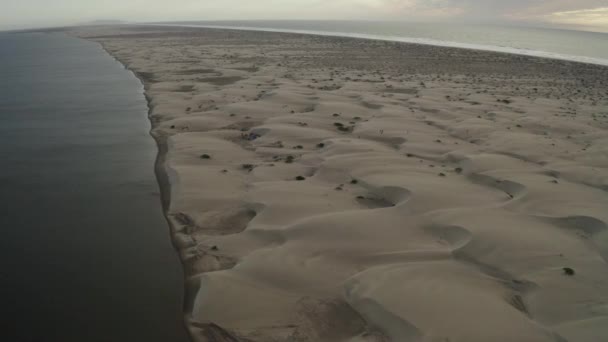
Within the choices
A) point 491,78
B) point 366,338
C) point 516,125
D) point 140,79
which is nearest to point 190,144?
point 366,338

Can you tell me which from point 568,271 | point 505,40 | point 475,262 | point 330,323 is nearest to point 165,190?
point 330,323

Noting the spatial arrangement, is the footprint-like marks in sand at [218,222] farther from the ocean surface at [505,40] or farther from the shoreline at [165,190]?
the ocean surface at [505,40]

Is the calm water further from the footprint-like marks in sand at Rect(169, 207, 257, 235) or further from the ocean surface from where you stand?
the ocean surface

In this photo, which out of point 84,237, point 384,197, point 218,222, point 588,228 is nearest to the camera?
point 84,237

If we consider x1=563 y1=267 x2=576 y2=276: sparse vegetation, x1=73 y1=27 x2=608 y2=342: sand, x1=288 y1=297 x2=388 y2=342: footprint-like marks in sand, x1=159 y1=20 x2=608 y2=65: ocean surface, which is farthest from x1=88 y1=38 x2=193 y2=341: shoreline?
x1=159 y1=20 x2=608 y2=65: ocean surface

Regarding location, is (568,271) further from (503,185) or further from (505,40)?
(505,40)

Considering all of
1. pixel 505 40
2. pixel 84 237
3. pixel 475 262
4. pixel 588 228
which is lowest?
pixel 84 237
